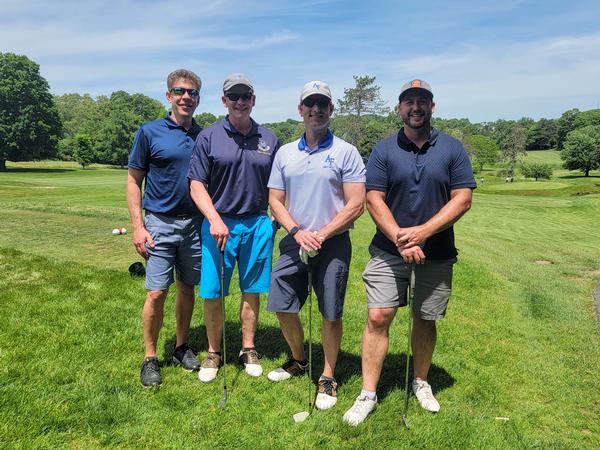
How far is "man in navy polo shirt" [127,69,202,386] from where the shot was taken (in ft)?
13.9

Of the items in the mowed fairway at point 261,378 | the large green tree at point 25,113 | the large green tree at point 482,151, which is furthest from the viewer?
the large green tree at point 482,151

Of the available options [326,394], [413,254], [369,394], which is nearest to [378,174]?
[413,254]

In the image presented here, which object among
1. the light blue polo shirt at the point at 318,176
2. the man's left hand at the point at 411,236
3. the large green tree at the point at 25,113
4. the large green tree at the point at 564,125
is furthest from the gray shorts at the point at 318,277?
the large green tree at the point at 564,125

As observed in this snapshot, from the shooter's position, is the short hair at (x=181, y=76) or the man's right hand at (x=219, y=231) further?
the short hair at (x=181, y=76)

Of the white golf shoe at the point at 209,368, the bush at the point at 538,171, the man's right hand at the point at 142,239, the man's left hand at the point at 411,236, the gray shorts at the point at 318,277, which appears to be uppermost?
the man's left hand at the point at 411,236

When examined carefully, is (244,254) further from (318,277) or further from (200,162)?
(200,162)

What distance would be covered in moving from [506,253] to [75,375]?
43.4ft

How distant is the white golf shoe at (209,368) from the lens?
4223 mm

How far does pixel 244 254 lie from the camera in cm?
440

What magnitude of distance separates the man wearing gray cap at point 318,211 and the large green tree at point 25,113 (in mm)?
63427

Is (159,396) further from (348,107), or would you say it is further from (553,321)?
(348,107)

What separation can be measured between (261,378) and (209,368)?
519mm

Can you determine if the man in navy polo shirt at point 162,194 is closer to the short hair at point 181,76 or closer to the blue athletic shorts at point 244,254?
the short hair at point 181,76

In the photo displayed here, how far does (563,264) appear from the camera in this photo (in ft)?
42.1
